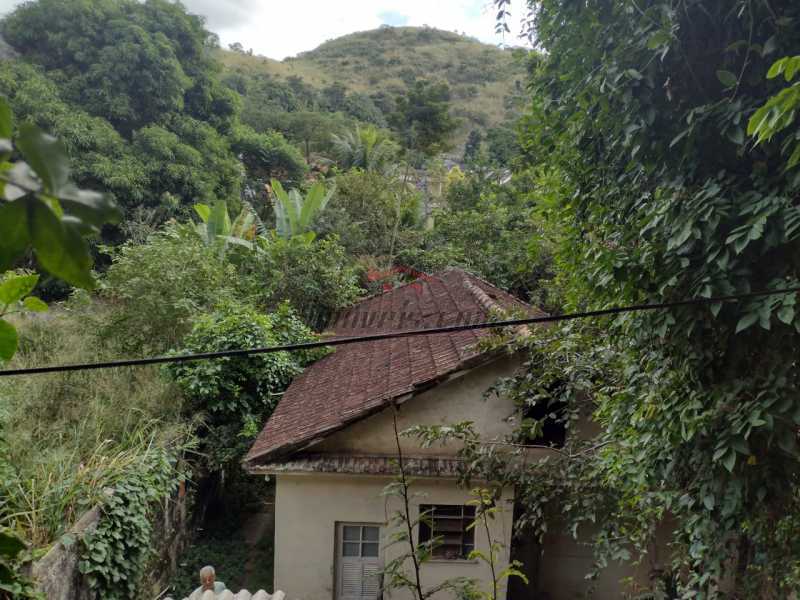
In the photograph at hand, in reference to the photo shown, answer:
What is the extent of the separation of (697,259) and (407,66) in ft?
182

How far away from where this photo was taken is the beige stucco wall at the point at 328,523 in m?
6.46

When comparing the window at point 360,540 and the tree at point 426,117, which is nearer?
the window at point 360,540

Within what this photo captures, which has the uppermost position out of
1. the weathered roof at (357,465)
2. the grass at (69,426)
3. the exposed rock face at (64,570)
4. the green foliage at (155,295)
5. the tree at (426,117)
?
the tree at (426,117)

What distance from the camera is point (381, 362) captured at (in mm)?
8164

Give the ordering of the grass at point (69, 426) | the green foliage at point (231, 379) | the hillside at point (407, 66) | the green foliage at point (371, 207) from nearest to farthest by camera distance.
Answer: the grass at point (69, 426) → the green foliage at point (231, 379) → the green foliage at point (371, 207) → the hillside at point (407, 66)

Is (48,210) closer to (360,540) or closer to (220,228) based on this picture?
(360,540)

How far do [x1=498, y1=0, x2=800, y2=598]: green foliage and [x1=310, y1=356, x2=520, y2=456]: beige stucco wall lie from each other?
2.61 metres

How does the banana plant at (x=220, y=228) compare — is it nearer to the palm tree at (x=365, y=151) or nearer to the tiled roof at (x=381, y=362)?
the tiled roof at (x=381, y=362)

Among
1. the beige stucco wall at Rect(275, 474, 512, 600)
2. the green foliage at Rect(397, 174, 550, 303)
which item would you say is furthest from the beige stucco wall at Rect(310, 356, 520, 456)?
the green foliage at Rect(397, 174, 550, 303)

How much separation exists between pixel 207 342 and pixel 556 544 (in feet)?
18.6

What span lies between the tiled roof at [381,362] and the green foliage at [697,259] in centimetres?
273

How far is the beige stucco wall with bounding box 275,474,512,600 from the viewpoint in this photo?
6.46 meters

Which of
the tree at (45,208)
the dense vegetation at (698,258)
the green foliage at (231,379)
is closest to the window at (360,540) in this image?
the green foliage at (231,379)

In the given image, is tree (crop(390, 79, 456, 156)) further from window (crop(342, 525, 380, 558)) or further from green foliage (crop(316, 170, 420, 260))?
window (crop(342, 525, 380, 558))
